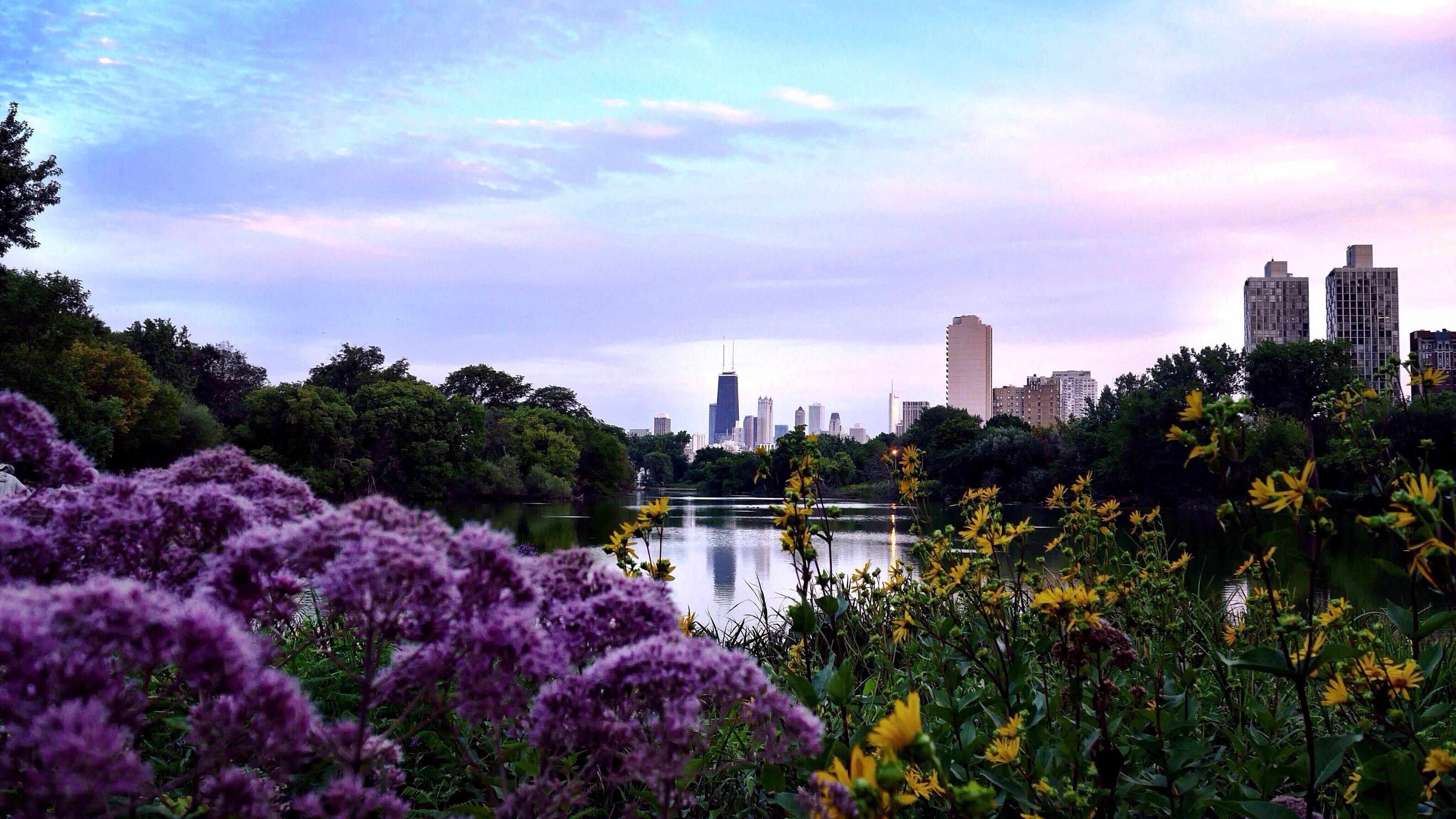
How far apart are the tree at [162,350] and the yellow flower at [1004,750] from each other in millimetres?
47301

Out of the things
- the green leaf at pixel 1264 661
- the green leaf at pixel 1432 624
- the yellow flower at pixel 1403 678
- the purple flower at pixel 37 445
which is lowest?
the yellow flower at pixel 1403 678

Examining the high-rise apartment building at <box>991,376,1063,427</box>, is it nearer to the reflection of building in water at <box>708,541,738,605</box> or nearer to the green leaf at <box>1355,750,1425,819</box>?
the reflection of building in water at <box>708,541,738,605</box>

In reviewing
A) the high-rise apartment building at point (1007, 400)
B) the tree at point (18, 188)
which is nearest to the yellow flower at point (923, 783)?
the tree at point (18, 188)

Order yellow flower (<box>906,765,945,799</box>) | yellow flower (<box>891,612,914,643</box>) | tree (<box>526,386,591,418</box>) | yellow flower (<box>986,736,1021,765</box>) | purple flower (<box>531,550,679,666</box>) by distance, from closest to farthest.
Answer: purple flower (<box>531,550,679,666</box>) → yellow flower (<box>906,765,945,799</box>) → yellow flower (<box>986,736,1021,765</box>) → yellow flower (<box>891,612,914,643</box>) → tree (<box>526,386,591,418</box>)

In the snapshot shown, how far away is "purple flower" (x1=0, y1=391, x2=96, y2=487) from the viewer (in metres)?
1.68

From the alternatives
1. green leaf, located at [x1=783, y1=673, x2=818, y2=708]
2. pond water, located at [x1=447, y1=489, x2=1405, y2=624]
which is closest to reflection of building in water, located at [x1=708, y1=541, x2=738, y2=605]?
pond water, located at [x1=447, y1=489, x2=1405, y2=624]

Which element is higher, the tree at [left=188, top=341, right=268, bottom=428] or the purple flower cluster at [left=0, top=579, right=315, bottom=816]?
the tree at [left=188, top=341, right=268, bottom=428]

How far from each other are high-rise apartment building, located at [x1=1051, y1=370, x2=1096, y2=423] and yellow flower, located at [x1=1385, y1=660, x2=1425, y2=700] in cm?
15162

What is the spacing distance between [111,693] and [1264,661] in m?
2.17

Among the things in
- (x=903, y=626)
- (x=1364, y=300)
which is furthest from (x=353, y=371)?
(x=1364, y=300)

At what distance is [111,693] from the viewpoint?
951 millimetres

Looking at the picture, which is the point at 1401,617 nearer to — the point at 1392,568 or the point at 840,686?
the point at 1392,568

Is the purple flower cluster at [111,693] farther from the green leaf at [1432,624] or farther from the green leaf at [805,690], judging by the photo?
the green leaf at [1432,624]

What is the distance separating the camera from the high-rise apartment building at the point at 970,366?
165000 mm
